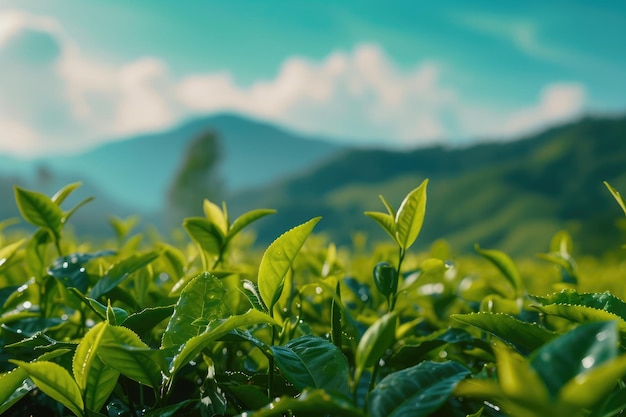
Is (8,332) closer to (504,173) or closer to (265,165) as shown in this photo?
(504,173)

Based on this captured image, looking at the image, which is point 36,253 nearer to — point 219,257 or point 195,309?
point 219,257

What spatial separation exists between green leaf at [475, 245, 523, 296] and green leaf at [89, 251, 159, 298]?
73cm

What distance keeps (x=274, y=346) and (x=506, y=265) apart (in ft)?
2.52

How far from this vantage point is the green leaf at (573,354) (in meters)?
0.58

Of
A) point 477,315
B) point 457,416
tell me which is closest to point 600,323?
point 477,315

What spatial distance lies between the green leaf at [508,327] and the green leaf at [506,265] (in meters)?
0.51

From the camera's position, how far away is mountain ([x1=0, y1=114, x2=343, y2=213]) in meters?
180

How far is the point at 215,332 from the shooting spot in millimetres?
767

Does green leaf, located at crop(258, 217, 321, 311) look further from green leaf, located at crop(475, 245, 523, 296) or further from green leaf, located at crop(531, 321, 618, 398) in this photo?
green leaf, located at crop(475, 245, 523, 296)

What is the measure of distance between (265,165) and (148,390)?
181 metres

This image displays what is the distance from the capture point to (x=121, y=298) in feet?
4.20

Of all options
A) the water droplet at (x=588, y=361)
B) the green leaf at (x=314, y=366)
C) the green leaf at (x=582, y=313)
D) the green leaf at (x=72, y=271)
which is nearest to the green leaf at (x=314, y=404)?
the green leaf at (x=314, y=366)

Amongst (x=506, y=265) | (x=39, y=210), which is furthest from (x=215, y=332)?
(x=506, y=265)

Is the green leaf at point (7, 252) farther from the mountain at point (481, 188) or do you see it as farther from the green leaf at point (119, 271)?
the mountain at point (481, 188)
